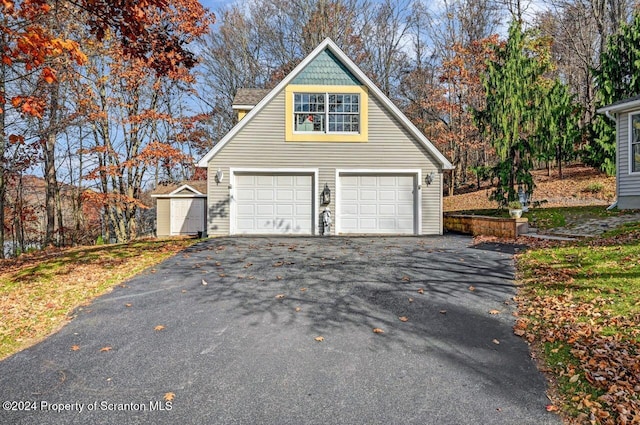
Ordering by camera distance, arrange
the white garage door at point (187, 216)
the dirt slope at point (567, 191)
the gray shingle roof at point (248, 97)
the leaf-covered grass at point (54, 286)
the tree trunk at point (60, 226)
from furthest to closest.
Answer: the white garage door at point (187, 216) → the tree trunk at point (60, 226) → the dirt slope at point (567, 191) → the gray shingle roof at point (248, 97) → the leaf-covered grass at point (54, 286)

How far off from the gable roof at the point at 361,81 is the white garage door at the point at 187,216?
26.7 feet

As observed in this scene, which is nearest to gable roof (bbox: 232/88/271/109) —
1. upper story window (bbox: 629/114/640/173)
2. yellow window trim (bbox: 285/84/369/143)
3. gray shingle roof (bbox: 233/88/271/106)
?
gray shingle roof (bbox: 233/88/271/106)

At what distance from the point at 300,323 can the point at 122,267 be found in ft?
17.5

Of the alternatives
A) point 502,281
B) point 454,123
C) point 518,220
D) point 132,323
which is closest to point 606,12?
point 454,123

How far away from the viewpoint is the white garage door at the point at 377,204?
13367 millimetres

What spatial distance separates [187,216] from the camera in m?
20.7

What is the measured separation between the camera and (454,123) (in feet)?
82.6

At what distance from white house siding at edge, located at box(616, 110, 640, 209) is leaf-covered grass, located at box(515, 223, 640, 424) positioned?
6056 mm

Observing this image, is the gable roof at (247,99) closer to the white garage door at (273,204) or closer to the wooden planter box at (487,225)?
the white garage door at (273,204)

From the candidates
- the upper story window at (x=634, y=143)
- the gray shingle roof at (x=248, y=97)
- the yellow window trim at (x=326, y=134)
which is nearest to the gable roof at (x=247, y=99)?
the gray shingle roof at (x=248, y=97)

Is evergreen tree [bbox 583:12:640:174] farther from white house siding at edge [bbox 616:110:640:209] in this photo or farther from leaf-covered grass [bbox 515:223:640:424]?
leaf-covered grass [bbox 515:223:640:424]

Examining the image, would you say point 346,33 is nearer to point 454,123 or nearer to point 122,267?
point 454,123

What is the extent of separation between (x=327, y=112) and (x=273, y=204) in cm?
375

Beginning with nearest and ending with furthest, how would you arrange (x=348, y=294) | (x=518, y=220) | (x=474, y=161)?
1. (x=348, y=294)
2. (x=518, y=220)
3. (x=474, y=161)
